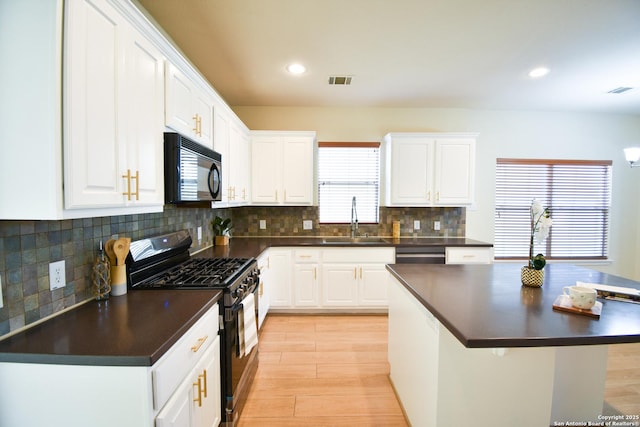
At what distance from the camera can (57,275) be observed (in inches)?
48.8

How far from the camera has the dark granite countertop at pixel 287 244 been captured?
106 inches

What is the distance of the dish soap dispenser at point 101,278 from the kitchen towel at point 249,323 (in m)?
0.76

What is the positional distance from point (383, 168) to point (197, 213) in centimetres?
251

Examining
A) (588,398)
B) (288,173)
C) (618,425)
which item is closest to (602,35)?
(588,398)

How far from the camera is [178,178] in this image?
1.58m

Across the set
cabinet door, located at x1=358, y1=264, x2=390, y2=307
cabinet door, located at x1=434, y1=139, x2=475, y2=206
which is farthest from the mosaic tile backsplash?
cabinet door, located at x1=434, y1=139, x2=475, y2=206

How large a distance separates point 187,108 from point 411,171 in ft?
8.93

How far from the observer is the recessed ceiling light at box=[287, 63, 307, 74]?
2639 millimetres

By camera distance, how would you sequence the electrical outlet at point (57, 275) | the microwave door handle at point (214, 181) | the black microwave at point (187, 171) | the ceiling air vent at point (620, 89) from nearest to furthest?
the electrical outlet at point (57, 275), the black microwave at point (187, 171), the microwave door handle at point (214, 181), the ceiling air vent at point (620, 89)

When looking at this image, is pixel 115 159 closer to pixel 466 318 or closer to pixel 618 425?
pixel 466 318

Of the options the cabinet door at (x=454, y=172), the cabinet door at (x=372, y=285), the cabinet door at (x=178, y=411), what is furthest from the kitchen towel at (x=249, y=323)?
the cabinet door at (x=454, y=172)

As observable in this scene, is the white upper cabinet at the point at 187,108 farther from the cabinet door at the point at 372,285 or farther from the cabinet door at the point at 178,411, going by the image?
the cabinet door at the point at 372,285

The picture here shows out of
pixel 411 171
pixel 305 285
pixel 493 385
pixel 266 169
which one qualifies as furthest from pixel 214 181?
pixel 411 171

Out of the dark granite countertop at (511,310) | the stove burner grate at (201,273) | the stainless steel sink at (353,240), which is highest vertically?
the stainless steel sink at (353,240)
